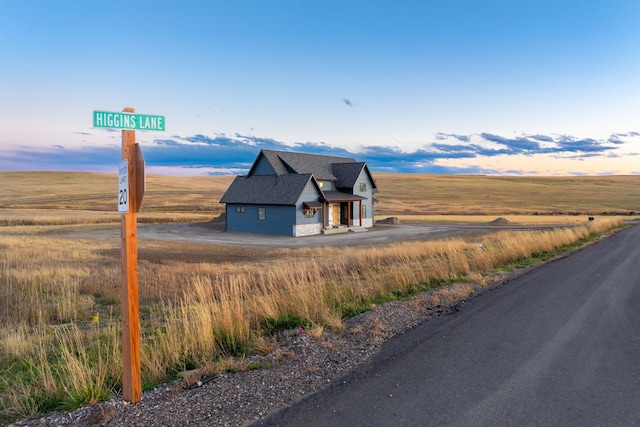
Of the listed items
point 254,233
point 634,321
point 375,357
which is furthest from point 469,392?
point 254,233

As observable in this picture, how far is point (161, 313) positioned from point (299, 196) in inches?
1099

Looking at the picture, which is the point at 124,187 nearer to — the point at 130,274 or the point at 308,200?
the point at 130,274

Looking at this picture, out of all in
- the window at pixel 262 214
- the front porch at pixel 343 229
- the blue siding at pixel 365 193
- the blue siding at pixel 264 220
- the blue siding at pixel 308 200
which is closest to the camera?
the blue siding at pixel 308 200

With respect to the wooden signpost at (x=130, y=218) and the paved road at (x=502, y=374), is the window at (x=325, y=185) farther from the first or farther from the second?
the wooden signpost at (x=130, y=218)

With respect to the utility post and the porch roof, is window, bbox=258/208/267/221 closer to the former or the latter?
the porch roof

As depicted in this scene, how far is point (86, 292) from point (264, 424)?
30.4ft

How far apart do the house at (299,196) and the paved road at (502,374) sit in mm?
29092

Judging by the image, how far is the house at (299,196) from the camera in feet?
126

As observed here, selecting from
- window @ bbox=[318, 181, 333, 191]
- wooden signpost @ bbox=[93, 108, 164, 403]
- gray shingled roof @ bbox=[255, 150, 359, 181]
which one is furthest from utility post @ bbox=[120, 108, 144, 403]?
window @ bbox=[318, 181, 333, 191]

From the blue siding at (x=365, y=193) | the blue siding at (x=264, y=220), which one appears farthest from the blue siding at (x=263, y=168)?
the blue siding at (x=365, y=193)

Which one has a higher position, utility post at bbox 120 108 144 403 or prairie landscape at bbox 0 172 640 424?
utility post at bbox 120 108 144 403

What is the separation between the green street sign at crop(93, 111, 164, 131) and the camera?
181 inches

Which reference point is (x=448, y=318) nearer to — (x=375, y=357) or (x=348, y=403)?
(x=375, y=357)

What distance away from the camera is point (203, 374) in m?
5.58
